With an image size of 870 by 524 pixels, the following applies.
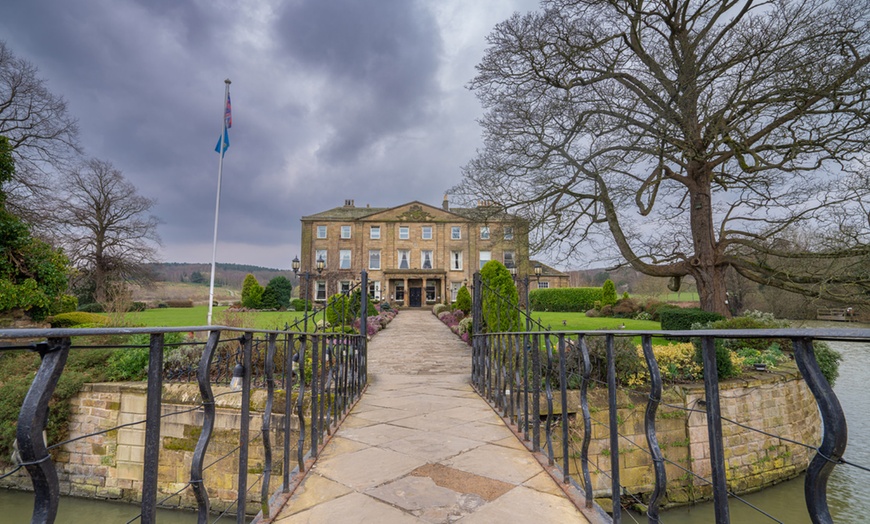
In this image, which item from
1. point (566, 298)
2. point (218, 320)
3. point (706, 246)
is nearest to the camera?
point (218, 320)

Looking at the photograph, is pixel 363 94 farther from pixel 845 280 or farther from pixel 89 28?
pixel 845 280

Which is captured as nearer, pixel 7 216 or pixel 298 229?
pixel 7 216

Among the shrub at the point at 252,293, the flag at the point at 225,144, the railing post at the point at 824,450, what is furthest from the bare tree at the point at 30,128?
the railing post at the point at 824,450

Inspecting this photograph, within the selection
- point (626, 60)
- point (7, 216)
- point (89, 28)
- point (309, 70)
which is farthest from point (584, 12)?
point (7, 216)

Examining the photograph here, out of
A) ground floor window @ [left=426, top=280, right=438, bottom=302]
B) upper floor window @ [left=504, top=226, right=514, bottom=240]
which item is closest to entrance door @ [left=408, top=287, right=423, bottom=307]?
ground floor window @ [left=426, top=280, right=438, bottom=302]

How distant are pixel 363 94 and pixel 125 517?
45.9ft

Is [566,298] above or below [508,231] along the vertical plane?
below

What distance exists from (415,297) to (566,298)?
→ 13121mm

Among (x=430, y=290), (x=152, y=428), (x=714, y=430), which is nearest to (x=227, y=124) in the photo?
(x=152, y=428)

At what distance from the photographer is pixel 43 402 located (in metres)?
0.90

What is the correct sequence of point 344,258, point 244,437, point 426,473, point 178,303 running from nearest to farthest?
point 244,437
point 426,473
point 178,303
point 344,258

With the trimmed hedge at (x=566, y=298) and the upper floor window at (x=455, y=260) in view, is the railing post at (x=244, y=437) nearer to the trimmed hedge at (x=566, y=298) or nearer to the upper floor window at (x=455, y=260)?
the trimmed hedge at (x=566, y=298)

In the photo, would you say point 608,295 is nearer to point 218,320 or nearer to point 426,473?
point 218,320

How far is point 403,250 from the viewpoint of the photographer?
1324 inches
